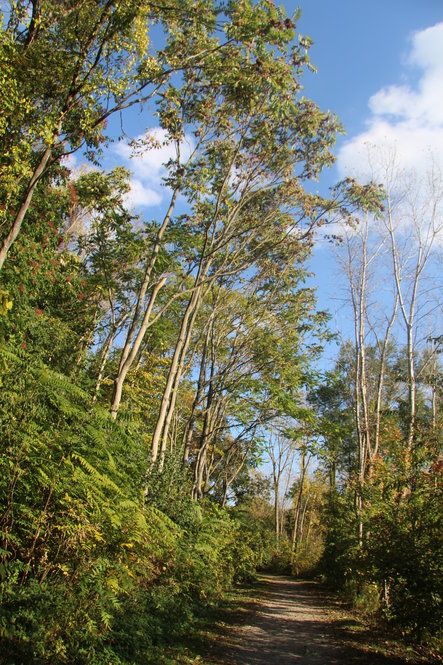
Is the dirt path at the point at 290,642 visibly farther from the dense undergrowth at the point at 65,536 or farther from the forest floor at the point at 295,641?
the dense undergrowth at the point at 65,536

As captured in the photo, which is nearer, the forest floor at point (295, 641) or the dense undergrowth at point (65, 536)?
the dense undergrowth at point (65, 536)

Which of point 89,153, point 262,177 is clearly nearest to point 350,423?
point 262,177

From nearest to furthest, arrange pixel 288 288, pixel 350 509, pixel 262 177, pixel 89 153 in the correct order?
pixel 89 153, pixel 262 177, pixel 350 509, pixel 288 288

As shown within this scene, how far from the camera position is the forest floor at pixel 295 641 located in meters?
6.09

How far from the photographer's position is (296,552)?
88.1 ft

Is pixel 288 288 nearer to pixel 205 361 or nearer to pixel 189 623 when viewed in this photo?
pixel 205 361

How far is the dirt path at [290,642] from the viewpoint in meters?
6.07

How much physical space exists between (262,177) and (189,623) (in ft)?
35.1

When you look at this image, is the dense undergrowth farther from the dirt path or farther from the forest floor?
the dirt path

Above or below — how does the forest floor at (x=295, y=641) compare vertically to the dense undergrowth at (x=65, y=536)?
below

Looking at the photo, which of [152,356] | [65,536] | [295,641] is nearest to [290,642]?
[295,641]

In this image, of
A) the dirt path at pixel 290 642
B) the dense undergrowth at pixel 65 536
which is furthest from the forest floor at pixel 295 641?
the dense undergrowth at pixel 65 536

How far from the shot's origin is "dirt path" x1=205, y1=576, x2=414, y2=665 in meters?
6.07

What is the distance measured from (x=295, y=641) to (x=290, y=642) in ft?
0.54
